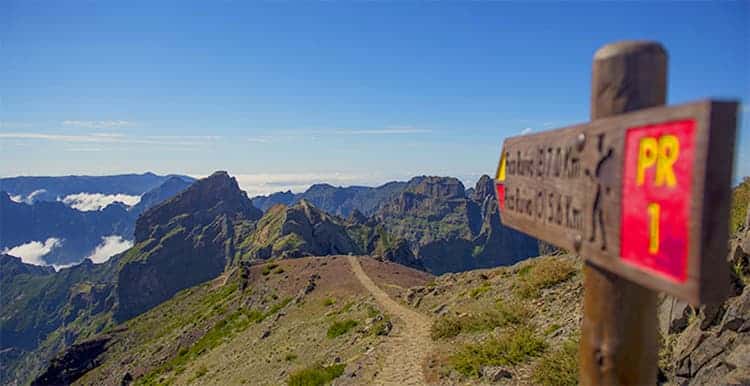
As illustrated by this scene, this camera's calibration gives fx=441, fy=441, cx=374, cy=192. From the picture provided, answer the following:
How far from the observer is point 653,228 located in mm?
2871

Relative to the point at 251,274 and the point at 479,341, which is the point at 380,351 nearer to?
the point at 479,341

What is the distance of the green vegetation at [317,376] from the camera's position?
56.7 ft

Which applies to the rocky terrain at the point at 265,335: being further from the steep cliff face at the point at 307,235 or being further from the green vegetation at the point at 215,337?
the steep cliff face at the point at 307,235

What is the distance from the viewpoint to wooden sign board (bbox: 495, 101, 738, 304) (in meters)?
2.53

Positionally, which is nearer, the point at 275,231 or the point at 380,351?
the point at 380,351

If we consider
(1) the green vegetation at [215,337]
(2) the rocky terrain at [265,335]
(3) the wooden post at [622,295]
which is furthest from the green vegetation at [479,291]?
(1) the green vegetation at [215,337]

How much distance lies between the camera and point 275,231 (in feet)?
554

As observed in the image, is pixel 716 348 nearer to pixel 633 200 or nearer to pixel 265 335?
pixel 633 200

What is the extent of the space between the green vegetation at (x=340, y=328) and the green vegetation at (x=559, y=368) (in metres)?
14.9

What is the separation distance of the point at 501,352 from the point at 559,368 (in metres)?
2.50

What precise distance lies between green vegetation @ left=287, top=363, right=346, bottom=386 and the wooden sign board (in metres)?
15.0

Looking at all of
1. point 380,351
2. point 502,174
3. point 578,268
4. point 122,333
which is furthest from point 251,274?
point 502,174

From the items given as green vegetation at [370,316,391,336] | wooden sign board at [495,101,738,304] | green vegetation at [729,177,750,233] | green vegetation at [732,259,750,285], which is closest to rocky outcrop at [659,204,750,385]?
green vegetation at [732,259,750,285]

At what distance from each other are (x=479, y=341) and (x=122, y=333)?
88401 millimetres
